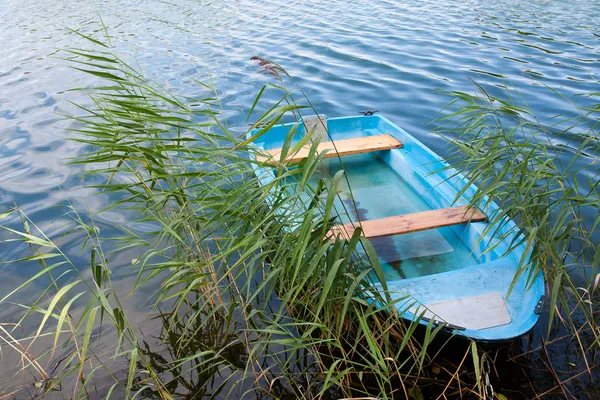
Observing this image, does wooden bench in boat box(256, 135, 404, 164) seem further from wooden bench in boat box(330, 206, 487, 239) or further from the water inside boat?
wooden bench in boat box(330, 206, 487, 239)

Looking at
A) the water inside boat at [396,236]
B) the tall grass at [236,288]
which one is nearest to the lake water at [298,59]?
the tall grass at [236,288]

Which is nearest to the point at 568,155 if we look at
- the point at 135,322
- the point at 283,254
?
the point at 283,254

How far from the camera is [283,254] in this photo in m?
2.34

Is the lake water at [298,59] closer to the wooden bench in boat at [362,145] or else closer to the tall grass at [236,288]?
the tall grass at [236,288]

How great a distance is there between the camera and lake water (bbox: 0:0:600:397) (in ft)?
17.8

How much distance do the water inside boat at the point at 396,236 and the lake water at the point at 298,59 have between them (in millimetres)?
972

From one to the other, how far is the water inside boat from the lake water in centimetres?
97

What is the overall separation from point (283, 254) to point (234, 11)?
9875 millimetres

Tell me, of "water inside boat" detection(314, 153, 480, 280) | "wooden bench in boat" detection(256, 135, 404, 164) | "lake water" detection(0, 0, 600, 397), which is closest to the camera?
"water inside boat" detection(314, 153, 480, 280)

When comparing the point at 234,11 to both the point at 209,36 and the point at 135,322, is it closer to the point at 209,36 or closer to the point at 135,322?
the point at 209,36

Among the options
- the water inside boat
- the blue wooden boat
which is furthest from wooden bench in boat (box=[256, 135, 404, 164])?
the water inside boat

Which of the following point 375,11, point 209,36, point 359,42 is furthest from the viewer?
point 375,11

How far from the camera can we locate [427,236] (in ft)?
11.7

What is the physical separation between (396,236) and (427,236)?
21 cm
